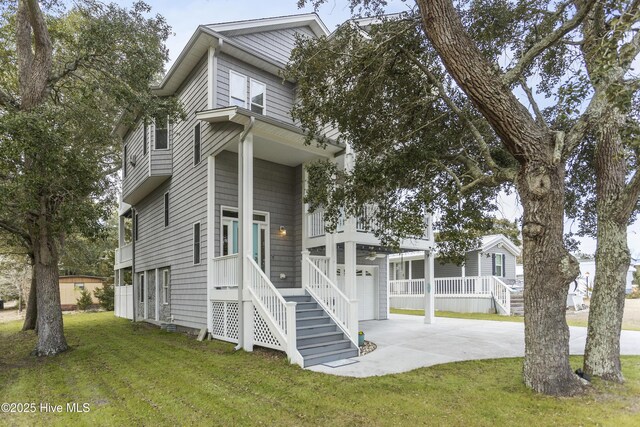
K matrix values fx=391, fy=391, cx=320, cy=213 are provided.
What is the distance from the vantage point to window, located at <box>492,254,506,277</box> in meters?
21.3

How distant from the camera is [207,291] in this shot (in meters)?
A: 9.99

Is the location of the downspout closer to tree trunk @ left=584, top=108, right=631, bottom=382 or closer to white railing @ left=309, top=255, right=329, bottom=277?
white railing @ left=309, top=255, right=329, bottom=277

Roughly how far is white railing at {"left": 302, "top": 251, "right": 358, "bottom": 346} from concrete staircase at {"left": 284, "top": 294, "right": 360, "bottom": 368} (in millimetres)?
128

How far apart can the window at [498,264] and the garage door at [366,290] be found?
10.0 metres

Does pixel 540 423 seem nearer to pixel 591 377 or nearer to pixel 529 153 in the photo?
pixel 591 377

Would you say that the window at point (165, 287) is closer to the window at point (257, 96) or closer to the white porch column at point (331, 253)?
the white porch column at point (331, 253)

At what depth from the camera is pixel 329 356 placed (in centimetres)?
752

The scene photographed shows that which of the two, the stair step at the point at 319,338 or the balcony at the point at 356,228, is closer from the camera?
the stair step at the point at 319,338

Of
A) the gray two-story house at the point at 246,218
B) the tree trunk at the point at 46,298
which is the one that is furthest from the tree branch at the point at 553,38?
the tree trunk at the point at 46,298

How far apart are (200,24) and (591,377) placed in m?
11.0

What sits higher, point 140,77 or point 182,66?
point 182,66

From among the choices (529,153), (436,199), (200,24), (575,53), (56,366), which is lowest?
(56,366)

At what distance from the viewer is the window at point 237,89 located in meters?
10.9

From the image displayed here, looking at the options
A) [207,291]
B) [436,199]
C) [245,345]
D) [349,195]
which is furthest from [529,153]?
[207,291]
